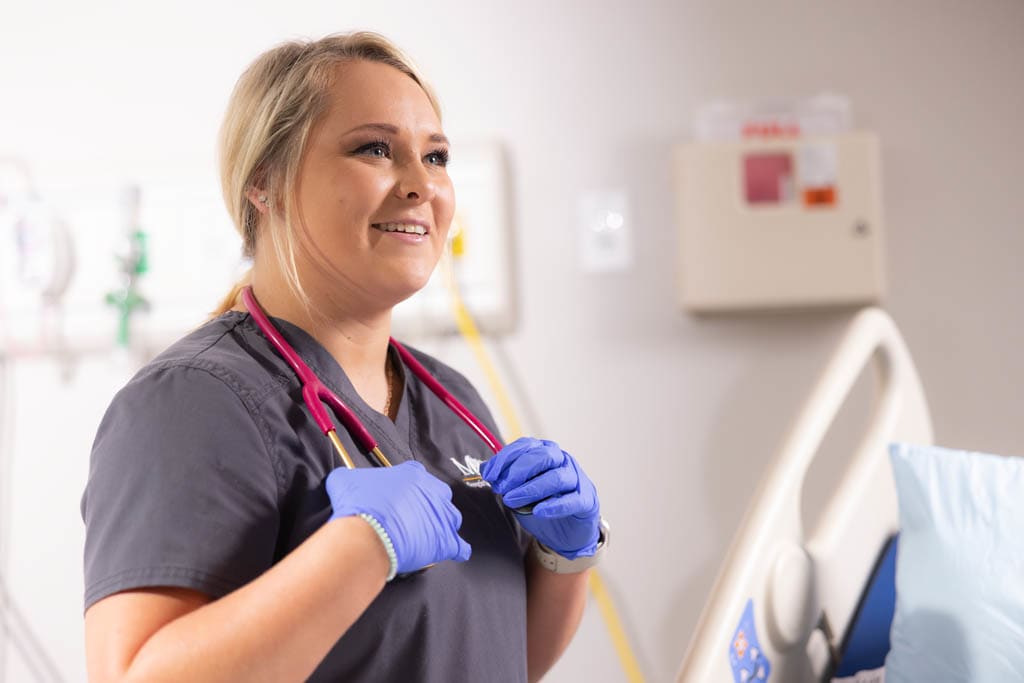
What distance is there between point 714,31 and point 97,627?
1856mm

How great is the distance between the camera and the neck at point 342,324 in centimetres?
111

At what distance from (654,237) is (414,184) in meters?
1.19

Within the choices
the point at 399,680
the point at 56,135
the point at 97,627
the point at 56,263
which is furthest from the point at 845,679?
the point at 56,135

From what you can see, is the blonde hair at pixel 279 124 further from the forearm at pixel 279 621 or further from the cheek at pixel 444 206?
the forearm at pixel 279 621

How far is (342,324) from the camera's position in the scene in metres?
1.13

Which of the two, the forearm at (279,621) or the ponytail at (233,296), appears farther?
the ponytail at (233,296)

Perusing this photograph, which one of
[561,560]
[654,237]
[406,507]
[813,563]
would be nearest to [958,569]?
[813,563]

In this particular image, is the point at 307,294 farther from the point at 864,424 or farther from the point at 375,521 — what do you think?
the point at 864,424

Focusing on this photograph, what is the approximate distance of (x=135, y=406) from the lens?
0.90 m

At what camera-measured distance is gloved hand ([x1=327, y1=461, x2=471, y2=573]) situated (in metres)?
0.85

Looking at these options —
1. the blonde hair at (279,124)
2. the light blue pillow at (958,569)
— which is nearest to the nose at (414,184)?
the blonde hair at (279,124)

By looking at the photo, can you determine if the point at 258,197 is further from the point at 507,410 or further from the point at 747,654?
the point at 507,410

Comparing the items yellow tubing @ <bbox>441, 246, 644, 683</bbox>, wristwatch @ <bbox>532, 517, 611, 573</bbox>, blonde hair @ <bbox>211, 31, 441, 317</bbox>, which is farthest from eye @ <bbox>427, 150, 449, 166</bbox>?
yellow tubing @ <bbox>441, 246, 644, 683</bbox>

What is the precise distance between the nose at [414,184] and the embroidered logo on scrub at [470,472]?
0.31 meters
